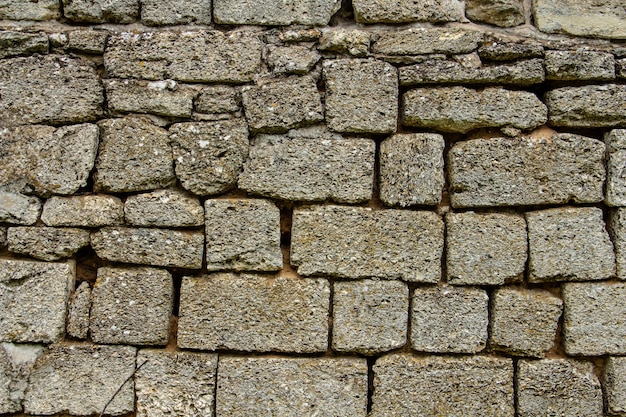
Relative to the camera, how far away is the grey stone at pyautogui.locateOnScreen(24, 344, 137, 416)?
2.53m

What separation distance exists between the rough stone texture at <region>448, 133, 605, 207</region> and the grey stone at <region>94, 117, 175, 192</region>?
4.69 feet

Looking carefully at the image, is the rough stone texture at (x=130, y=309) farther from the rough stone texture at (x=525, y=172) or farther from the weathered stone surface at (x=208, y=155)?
the rough stone texture at (x=525, y=172)

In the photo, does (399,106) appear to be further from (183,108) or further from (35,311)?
(35,311)

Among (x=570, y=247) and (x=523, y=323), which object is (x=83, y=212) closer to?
(x=523, y=323)

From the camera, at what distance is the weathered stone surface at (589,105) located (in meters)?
2.63

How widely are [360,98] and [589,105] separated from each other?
3.73 ft

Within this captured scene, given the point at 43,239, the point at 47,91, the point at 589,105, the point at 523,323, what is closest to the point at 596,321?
the point at 523,323

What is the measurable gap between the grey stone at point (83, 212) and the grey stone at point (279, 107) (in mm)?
782

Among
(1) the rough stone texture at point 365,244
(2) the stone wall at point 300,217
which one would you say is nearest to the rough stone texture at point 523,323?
(2) the stone wall at point 300,217

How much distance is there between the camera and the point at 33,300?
256 centimetres

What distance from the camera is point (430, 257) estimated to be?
8.52 ft

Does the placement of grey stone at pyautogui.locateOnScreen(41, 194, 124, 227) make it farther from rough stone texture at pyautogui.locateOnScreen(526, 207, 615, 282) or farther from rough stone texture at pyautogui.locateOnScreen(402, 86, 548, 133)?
rough stone texture at pyautogui.locateOnScreen(526, 207, 615, 282)

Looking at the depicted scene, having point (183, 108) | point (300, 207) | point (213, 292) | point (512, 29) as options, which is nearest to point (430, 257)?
point (300, 207)

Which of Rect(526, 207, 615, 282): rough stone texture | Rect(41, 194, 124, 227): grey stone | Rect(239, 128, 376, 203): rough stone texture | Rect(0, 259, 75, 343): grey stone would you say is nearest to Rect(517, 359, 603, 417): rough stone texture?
Rect(526, 207, 615, 282): rough stone texture
